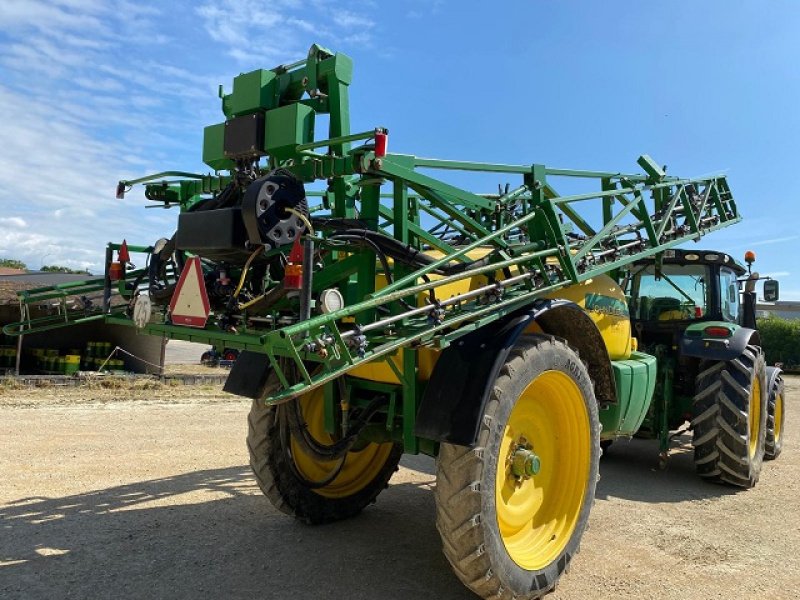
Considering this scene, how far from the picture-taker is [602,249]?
4.98 metres

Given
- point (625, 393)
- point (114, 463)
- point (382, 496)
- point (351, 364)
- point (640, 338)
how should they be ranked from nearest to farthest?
point (351, 364) → point (625, 393) → point (382, 496) → point (114, 463) → point (640, 338)

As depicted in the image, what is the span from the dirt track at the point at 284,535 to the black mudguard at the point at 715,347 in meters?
1.28

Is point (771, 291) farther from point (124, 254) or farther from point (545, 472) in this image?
point (124, 254)

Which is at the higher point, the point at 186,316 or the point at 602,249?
the point at 602,249

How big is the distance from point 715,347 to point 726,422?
71 cm

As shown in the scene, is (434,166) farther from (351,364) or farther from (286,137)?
(351,364)

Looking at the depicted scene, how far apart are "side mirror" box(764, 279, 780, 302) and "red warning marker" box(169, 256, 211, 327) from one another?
679 cm

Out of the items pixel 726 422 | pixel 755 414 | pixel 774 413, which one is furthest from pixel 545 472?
pixel 774 413

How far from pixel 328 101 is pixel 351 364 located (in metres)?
1.79

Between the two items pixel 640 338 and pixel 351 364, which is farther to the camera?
pixel 640 338

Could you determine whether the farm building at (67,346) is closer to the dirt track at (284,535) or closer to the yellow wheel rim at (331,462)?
the dirt track at (284,535)

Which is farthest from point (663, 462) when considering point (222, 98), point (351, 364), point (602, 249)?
point (222, 98)

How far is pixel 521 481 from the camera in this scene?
379cm

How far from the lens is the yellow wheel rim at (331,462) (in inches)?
183
